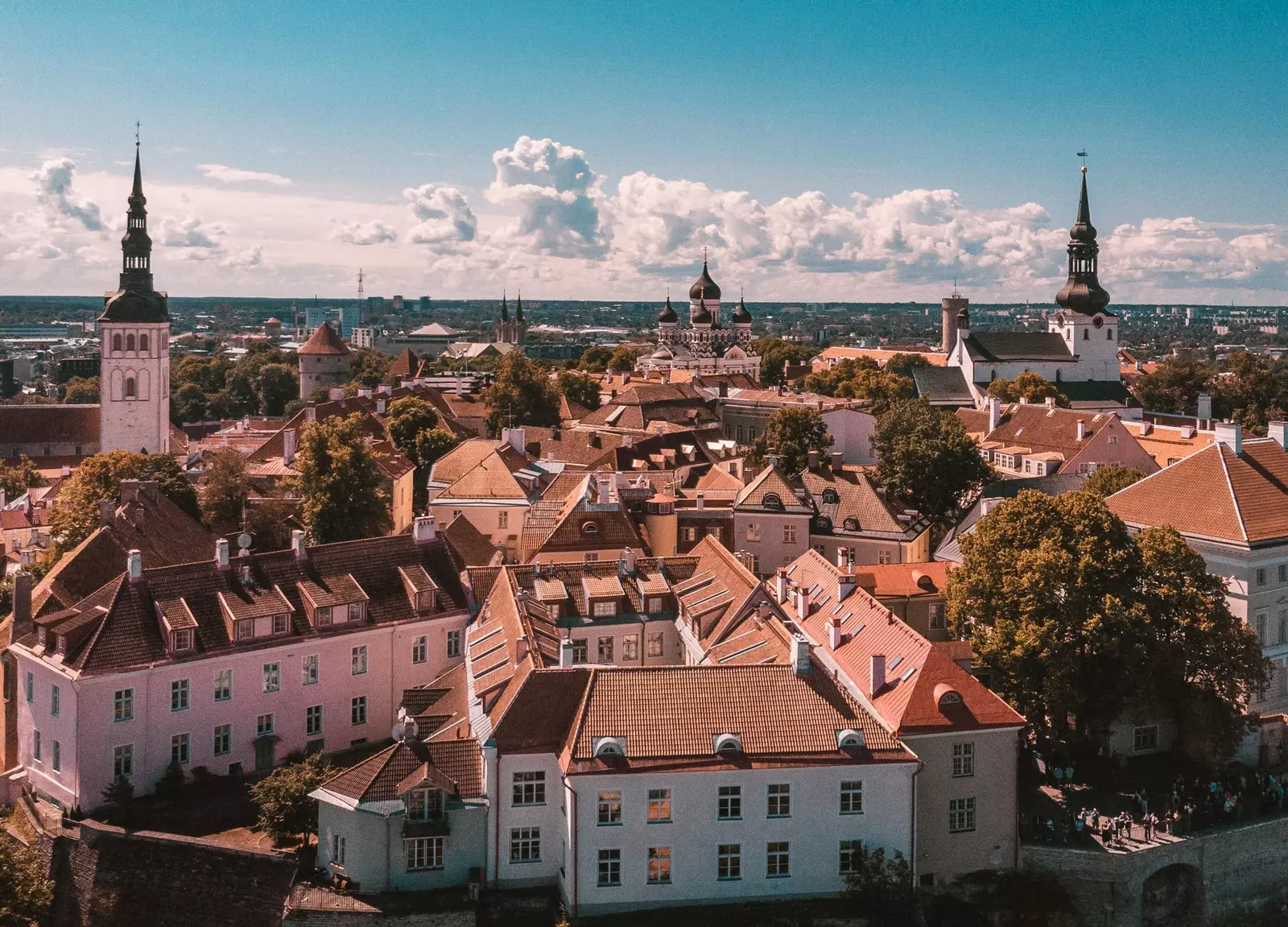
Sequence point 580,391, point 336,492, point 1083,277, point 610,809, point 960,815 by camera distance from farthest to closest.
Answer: point 1083,277, point 580,391, point 336,492, point 960,815, point 610,809

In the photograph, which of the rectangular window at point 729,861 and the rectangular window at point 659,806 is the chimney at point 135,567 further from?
the rectangular window at point 729,861

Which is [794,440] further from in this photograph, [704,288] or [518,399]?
[704,288]

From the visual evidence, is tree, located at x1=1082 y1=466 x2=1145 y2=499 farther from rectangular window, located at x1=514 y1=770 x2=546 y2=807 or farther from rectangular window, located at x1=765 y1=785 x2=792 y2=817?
rectangular window, located at x1=514 y1=770 x2=546 y2=807

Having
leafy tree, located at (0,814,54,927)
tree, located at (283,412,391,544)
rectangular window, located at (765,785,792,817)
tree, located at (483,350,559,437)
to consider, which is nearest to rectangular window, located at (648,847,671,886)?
rectangular window, located at (765,785,792,817)

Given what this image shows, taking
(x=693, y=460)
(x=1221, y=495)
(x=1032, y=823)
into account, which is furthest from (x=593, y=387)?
(x=1032, y=823)

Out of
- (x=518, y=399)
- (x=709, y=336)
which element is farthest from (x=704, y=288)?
(x=518, y=399)
